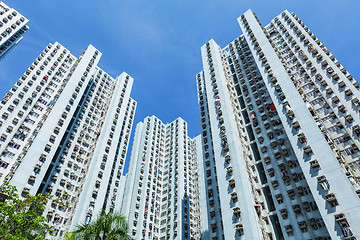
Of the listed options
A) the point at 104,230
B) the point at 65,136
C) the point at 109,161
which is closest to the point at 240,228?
the point at 104,230

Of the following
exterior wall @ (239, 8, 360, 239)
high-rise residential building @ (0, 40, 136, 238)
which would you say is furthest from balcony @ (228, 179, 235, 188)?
high-rise residential building @ (0, 40, 136, 238)

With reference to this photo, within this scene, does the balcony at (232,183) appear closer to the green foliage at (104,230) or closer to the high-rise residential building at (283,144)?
the high-rise residential building at (283,144)

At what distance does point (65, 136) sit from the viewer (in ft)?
170

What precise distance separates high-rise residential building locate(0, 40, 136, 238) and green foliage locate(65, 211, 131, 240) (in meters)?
26.7

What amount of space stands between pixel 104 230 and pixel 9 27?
67.4m

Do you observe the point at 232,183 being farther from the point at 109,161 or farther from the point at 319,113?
the point at 109,161

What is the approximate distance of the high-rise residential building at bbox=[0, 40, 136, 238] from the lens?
42.0m

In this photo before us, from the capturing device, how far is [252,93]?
49094mm

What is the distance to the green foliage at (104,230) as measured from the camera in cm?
1455

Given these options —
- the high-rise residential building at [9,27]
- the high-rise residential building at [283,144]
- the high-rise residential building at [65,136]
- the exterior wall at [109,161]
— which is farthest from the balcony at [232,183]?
the high-rise residential building at [9,27]

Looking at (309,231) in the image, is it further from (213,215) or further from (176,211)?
(176,211)

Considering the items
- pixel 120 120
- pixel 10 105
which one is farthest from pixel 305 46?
pixel 10 105

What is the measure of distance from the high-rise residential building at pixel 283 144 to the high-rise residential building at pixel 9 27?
50.2 meters

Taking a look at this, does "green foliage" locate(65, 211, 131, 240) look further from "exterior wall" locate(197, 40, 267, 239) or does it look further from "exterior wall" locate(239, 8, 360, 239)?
"exterior wall" locate(239, 8, 360, 239)
